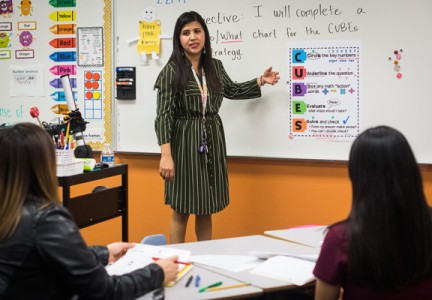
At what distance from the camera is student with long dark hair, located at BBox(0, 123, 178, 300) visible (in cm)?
136

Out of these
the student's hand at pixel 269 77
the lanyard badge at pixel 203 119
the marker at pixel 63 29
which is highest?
the marker at pixel 63 29

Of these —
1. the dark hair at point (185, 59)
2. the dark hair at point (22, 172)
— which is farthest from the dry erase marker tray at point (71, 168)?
the dark hair at point (22, 172)

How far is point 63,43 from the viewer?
12.7 feet

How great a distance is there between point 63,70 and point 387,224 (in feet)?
10.1

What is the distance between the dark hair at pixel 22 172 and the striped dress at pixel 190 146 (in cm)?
166

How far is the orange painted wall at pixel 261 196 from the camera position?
3385 mm

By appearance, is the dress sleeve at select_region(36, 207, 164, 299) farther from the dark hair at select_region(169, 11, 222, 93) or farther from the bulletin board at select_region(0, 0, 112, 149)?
the bulletin board at select_region(0, 0, 112, 149)

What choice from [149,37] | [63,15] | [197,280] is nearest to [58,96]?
[63,15]

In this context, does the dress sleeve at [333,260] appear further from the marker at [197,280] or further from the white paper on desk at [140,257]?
the white paper on desk at [140,257]

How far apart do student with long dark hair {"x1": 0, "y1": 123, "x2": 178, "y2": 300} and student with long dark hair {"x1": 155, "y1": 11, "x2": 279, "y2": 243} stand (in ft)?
5.39

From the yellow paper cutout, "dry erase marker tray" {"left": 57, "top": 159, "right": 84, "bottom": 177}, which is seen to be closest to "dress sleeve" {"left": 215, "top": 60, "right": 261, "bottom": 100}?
the yellow paper cutout

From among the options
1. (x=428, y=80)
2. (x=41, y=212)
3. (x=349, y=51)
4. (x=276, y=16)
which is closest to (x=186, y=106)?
(x=276, y=16)

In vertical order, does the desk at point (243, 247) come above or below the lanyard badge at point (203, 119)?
below

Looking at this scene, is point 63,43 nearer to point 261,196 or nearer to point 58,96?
point 58,96
